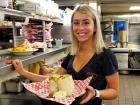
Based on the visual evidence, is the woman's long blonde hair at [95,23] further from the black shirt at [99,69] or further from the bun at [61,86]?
the bun at [61,86]

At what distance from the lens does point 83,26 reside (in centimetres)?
179

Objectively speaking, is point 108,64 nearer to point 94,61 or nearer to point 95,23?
point 94,61

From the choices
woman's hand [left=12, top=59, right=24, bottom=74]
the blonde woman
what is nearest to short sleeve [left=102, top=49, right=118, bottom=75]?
the blonde woman

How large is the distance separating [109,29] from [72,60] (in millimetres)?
6916

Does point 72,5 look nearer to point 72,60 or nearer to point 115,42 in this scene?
point 115,42

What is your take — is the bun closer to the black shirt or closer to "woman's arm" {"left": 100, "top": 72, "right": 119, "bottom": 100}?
the black shirt

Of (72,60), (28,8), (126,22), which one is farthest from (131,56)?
(72,60)

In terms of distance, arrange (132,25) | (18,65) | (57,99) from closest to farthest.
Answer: (57,99) < (18,65) < (132,25)

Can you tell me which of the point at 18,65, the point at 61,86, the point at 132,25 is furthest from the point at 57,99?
the point at 132,25

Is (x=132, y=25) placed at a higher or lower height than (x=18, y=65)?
higher

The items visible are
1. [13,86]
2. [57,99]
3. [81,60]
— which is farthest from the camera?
[13,86]

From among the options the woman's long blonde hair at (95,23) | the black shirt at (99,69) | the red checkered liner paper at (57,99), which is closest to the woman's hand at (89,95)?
the red checkered liner paper at (57,99)

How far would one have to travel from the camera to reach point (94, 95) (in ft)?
5.28

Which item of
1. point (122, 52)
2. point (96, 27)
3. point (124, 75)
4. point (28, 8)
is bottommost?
point (124, 75)
